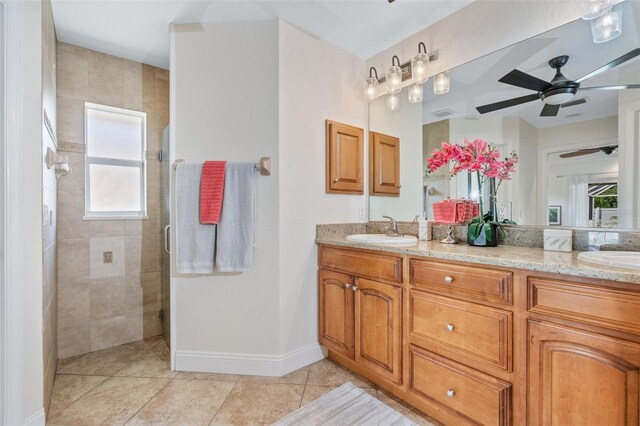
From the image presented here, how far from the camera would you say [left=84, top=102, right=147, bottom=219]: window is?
2.41 metres

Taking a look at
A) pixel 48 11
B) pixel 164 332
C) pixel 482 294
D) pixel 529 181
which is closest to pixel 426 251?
pixel 482 294

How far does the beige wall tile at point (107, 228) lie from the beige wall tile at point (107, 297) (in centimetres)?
36

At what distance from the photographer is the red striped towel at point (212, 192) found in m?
1.96

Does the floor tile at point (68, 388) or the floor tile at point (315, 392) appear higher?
the floor tile at point (68, 388)

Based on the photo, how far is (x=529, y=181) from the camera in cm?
175

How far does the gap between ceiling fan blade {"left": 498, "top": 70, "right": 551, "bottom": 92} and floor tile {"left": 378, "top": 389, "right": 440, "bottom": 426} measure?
6.29 ft

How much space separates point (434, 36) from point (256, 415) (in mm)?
2696

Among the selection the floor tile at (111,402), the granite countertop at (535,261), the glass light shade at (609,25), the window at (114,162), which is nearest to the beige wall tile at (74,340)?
the floor tile at (111,402)

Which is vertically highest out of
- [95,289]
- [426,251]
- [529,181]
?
[529,181]

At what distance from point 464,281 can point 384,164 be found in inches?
52.2

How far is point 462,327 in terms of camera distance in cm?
140

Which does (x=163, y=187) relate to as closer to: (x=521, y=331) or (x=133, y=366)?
(x=133, y=366)

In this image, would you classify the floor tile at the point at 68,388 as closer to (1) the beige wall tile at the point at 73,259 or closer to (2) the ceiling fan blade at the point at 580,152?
(1) the beige wall tile at the point at 73,259

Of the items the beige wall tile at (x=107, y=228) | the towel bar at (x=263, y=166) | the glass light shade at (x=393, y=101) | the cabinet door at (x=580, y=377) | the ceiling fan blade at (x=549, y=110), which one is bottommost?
the cabinet door at (x=580, y=377)
